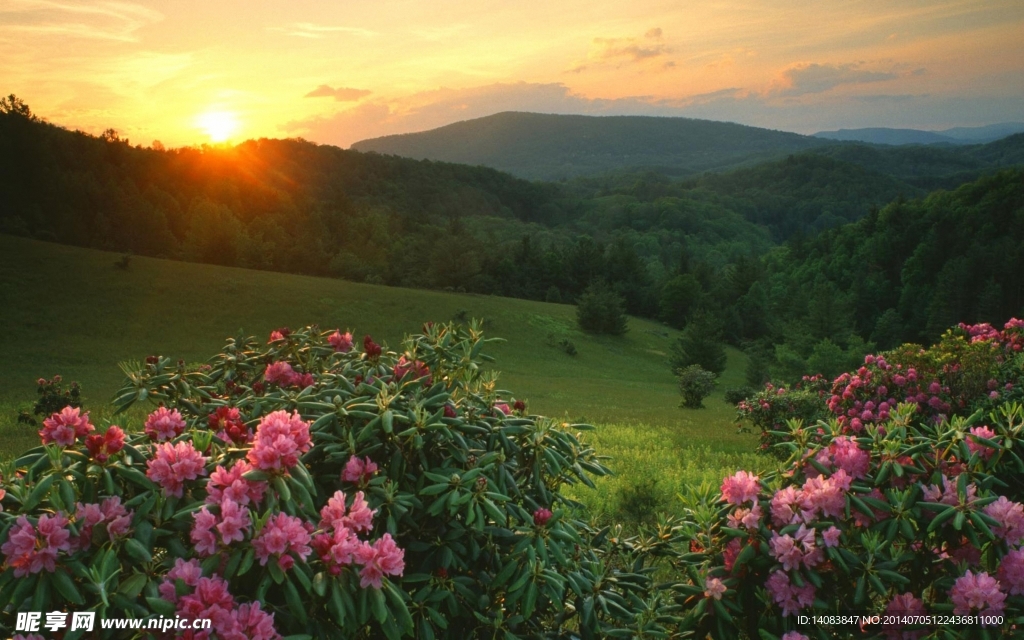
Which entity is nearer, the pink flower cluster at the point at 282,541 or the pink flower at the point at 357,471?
the pink flower cluster at the point at 282,541

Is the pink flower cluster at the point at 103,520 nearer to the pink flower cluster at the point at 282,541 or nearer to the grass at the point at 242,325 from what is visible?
the pink flower cluster at the point at 282,541

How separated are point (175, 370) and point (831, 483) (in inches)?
210

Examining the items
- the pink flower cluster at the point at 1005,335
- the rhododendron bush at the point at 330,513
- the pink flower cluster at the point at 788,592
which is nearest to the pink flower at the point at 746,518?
the pink flower cluster at the point at 788,592

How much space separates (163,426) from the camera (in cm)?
443

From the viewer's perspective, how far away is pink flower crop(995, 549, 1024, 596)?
140 inches

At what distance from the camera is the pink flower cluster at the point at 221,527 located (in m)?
3.14

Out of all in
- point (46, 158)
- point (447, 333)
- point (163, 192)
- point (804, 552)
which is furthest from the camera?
point (163, 192)

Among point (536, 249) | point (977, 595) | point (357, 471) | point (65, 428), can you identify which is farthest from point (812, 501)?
point (536, 249)

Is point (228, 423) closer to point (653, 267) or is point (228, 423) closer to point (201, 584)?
→ point (201, 584)

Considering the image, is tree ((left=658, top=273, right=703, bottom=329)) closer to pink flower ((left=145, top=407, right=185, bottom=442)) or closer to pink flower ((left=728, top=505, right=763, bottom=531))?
pink flower ((left=728, top=505, right=763, bottom=531))

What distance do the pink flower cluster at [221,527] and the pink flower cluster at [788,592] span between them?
9.71 ft

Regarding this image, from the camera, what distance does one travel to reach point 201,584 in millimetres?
3076

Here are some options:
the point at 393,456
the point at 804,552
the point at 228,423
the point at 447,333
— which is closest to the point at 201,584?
the point at 228,423

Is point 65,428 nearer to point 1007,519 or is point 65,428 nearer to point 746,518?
point 746,518
